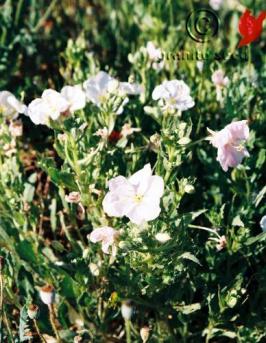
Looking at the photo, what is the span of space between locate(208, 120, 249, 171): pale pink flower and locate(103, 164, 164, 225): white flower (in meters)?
0.24

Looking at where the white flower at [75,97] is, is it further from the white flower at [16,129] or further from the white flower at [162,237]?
the white flower at [162,237]

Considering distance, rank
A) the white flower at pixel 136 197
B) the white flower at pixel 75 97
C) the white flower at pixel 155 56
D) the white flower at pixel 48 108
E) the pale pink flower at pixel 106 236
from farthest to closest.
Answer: the white flower at pixel 155 56, the white flower at pixel 75 97, the white flower at pixel 48 108, the pale pink flower at pixel 106 236, the white flower at pixel 136 197

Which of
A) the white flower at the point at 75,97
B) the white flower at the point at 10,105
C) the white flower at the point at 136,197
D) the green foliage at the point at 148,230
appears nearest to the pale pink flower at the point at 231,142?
the green foliage at the point at 148,230

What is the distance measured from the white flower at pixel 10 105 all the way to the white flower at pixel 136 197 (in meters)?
0.59

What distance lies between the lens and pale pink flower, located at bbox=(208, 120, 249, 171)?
171 cm

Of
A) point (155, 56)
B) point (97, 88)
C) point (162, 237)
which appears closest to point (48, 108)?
point (97, 88)

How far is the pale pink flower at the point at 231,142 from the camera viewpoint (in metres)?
1.71

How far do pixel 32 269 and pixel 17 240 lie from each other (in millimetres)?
116

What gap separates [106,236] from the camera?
1688 mm

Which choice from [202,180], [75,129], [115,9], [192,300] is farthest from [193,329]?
[115,9]

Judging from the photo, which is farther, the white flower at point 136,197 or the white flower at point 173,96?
the white flower at point 173,96

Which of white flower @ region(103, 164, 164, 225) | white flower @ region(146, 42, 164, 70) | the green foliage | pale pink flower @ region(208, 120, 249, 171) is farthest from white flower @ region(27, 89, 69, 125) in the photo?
white flower @ region(146, 42, 164, 70)

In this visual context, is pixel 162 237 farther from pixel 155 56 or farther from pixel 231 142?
pixel 155 56

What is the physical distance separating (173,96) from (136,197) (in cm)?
55
